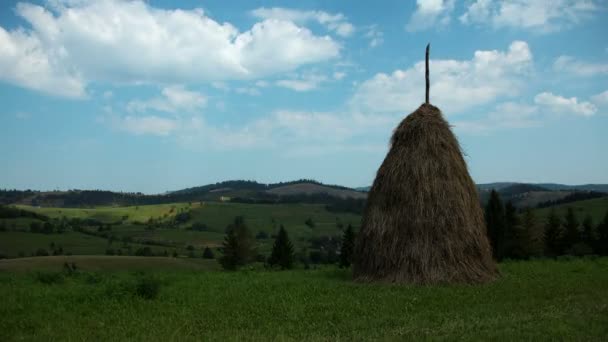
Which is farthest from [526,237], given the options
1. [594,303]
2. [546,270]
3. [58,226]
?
[58,226]

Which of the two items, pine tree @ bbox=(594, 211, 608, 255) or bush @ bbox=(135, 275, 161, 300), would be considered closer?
bush @ bbox=(135, 275, 161, 300)

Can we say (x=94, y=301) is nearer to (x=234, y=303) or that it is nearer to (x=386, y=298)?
(x=234, y=303)

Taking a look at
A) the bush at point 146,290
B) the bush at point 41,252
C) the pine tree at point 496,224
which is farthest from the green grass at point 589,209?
the bush at point 146,290

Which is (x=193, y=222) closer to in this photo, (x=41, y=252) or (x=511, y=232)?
(x=41, y=252)

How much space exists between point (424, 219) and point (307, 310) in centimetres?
549

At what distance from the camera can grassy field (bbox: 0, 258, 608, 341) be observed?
28.2 feet

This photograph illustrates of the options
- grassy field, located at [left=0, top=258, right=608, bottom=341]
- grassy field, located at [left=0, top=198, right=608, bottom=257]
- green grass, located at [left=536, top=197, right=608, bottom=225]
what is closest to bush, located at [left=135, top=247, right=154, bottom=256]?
grassy field, located at [left=0, top=198, right=608, bottom=257]

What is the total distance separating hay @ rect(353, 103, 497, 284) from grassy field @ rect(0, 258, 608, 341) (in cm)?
84

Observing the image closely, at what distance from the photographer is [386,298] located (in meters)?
12.1

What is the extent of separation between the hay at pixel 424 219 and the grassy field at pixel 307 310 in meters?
0.84

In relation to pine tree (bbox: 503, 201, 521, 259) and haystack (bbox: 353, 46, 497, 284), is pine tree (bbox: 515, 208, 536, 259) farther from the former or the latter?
haystack (bbox: 353, 46, 497, 284)

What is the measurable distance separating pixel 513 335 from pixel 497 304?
328 cm

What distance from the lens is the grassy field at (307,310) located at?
338 inches

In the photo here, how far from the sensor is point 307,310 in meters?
10.9
